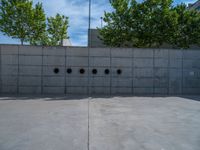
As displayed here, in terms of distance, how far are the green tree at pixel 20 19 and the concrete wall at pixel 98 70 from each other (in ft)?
36.6

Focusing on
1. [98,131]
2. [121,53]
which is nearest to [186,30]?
[121,53]

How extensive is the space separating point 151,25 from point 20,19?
12950 mm

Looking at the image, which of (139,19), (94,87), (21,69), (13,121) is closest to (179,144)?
(13,121)

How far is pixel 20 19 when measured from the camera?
79.1ft

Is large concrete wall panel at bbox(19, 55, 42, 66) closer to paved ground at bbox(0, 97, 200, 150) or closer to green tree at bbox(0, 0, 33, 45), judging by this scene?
paved ground at bbox(0, 97, 200, 150)

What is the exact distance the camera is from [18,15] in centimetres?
2408

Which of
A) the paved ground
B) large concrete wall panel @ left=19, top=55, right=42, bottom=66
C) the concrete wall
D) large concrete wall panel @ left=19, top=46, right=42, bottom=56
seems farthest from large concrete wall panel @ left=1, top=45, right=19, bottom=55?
the paved ground

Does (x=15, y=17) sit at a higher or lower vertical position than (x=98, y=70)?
higher

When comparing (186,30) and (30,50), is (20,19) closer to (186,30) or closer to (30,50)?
(30,50)

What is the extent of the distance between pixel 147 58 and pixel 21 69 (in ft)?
24.7

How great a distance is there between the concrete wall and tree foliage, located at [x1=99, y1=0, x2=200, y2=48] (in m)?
7.52

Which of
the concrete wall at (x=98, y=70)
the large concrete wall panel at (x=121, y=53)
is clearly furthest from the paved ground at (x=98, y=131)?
the large concrete wall panel at (x=121, y=53)

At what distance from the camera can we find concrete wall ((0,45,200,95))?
13883 millimetres

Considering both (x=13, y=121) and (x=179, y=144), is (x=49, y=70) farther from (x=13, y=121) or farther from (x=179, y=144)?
(x=179, y=144)
